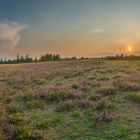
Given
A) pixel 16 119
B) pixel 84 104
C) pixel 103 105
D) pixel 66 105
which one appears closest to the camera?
pixel 16 119

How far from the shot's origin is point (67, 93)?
16.2 meters

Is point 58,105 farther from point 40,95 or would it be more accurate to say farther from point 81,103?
point 40,95

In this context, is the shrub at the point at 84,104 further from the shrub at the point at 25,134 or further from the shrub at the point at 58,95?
the shrub at the point at 25,134

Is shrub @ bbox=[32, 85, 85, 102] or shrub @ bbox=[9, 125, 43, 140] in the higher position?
shrub @ bbox=[32, 85, 85, 102]

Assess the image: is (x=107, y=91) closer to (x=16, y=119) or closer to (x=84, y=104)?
(x=84, y=104)

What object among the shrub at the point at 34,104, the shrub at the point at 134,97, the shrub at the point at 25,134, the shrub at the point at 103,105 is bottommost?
the shrub at the point at 25,134

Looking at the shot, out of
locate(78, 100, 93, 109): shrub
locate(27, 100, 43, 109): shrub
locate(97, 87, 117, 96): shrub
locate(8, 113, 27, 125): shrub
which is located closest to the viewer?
locate(8, 113, 27, 125): shrub

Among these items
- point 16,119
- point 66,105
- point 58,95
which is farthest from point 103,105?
point 16,119

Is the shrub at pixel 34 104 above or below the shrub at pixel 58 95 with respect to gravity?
below

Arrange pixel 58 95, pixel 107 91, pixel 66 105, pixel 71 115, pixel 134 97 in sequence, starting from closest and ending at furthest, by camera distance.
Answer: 1. pixel 71 115
2. pixel 66 105
3. pixel 134 97
4. pixel 58 95
5. pixel 107 91

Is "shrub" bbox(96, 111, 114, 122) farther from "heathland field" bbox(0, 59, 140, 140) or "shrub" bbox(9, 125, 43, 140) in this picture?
"shrub" bbox(9, 125, 43, 140)

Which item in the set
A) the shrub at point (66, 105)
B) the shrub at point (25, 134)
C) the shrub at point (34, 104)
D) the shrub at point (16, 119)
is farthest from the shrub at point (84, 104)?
the shrub at point (25, 134)

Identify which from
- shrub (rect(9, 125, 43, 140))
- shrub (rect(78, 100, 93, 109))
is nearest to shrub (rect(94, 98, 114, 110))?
shrub (rect(78, 100, 93, 109))

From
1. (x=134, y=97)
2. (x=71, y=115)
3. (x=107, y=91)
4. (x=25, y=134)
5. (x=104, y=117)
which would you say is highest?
(x=107, y=91)
